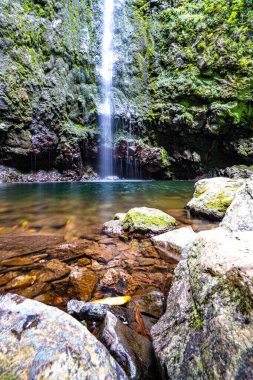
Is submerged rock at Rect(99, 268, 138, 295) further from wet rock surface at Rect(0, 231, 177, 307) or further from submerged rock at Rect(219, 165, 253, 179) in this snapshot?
submerged rock at Rect(219, 165, 253, 179)

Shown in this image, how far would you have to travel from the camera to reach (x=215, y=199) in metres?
5.04

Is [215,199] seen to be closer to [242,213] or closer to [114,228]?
[242,213]

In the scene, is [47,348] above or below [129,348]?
above

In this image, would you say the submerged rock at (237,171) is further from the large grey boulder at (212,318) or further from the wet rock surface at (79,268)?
the large grey boulder at (212,318)

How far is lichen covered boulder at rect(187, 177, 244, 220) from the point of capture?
4.78 meters

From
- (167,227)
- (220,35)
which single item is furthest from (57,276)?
(220,35)

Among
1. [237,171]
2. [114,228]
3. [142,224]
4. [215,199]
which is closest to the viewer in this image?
[142,224]

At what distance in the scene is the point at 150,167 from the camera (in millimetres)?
21703

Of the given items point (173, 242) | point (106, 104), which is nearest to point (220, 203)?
point (173, 242)

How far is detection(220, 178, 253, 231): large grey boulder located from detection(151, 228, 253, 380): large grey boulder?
4.17 feet

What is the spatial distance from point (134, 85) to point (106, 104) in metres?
4.21

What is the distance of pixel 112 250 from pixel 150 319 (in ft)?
5.22

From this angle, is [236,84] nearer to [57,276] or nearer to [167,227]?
[167,227]

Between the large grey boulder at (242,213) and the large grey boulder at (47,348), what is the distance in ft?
7.61
